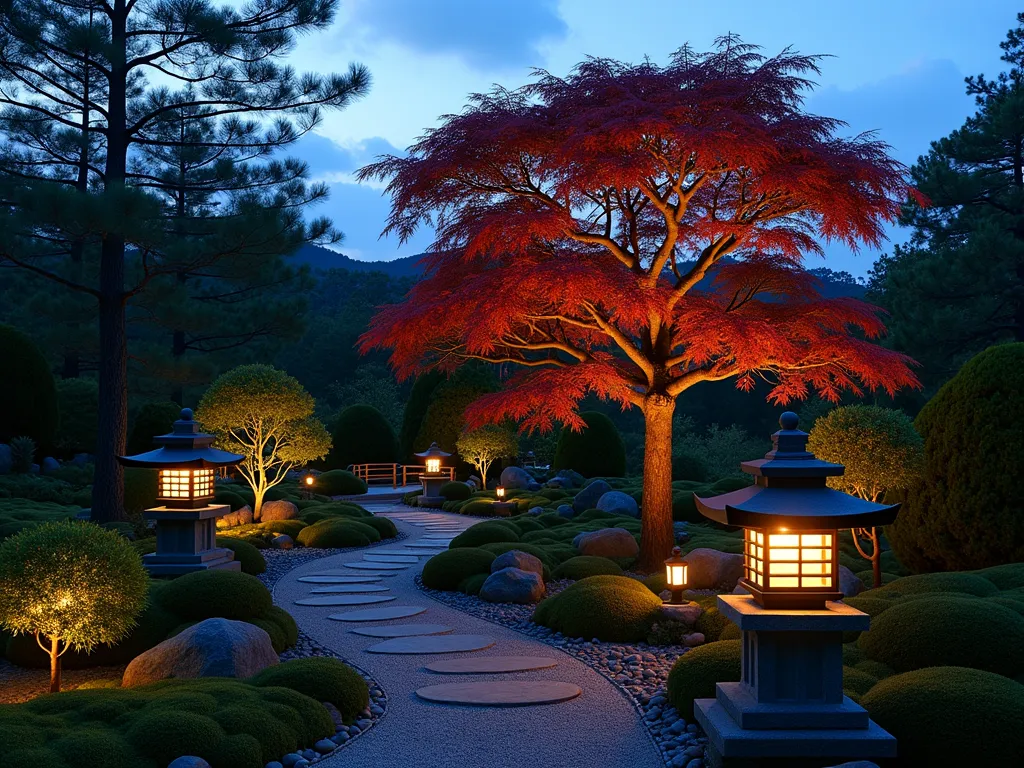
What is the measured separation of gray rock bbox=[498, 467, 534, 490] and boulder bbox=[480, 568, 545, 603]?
13.1 m

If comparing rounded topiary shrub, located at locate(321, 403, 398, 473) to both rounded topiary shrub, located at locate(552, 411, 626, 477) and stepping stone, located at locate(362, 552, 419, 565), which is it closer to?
rounded topiary shrub, located at locate(552, 411, 626, 477)

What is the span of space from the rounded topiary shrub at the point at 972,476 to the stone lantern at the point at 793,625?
4802mm

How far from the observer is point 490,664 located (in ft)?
22.4

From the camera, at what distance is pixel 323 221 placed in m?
16.9

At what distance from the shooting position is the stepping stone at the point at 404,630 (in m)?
8.02

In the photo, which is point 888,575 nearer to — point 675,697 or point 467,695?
point 675,697

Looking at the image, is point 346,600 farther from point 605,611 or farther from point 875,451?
point 875,451

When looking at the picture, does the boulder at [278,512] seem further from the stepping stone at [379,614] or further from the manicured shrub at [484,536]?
the stepping stone at [379,614]

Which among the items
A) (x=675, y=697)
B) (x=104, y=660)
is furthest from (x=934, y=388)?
(x=104, y=660)

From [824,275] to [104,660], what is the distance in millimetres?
68019

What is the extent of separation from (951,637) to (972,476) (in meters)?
3.67

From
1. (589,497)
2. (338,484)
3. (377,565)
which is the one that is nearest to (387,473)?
(338,484)

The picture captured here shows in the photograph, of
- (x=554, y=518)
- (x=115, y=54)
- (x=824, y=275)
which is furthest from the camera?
(x=824, y=275)

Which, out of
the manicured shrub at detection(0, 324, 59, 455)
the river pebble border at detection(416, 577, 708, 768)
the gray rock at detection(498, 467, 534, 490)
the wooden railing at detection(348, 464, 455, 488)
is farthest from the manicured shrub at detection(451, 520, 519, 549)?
the wooden railing at detection(348, 464, 455, 488)
